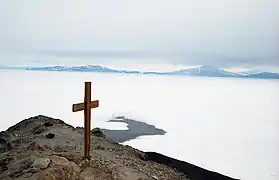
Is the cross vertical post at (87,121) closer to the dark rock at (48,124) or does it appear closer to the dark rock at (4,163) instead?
the dark rock at (4,163)

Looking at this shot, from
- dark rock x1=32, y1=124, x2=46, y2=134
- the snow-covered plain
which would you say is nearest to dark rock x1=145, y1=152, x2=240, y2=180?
the snow-covered plain

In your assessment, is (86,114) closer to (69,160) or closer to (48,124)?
(69,160)

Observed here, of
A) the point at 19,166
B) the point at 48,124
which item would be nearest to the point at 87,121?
the point at 19,166

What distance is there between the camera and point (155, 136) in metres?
7.25

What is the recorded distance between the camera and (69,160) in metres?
3.11

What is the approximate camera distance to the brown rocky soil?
Result: 9.32 ft

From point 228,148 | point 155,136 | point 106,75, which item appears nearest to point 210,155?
point 228,148

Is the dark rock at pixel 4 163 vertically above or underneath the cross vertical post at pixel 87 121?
underneath

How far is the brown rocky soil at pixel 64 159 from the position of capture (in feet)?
9.32

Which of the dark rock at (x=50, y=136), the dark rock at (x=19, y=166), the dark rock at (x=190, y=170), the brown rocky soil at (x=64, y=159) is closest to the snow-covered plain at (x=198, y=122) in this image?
the dark rock at (x=190, y=170)

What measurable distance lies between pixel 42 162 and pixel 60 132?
1.89 meters

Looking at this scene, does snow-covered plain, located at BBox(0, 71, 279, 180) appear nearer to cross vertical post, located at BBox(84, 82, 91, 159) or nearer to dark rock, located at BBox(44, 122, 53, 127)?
dark rock, located at BBox(44, 122, 53, 127)

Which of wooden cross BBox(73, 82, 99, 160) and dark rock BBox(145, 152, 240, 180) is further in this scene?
dark rock BBox(145, 152, 240, 180)

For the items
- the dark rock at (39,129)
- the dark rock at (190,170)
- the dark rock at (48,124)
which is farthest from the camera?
the dark rock at (48,124)
